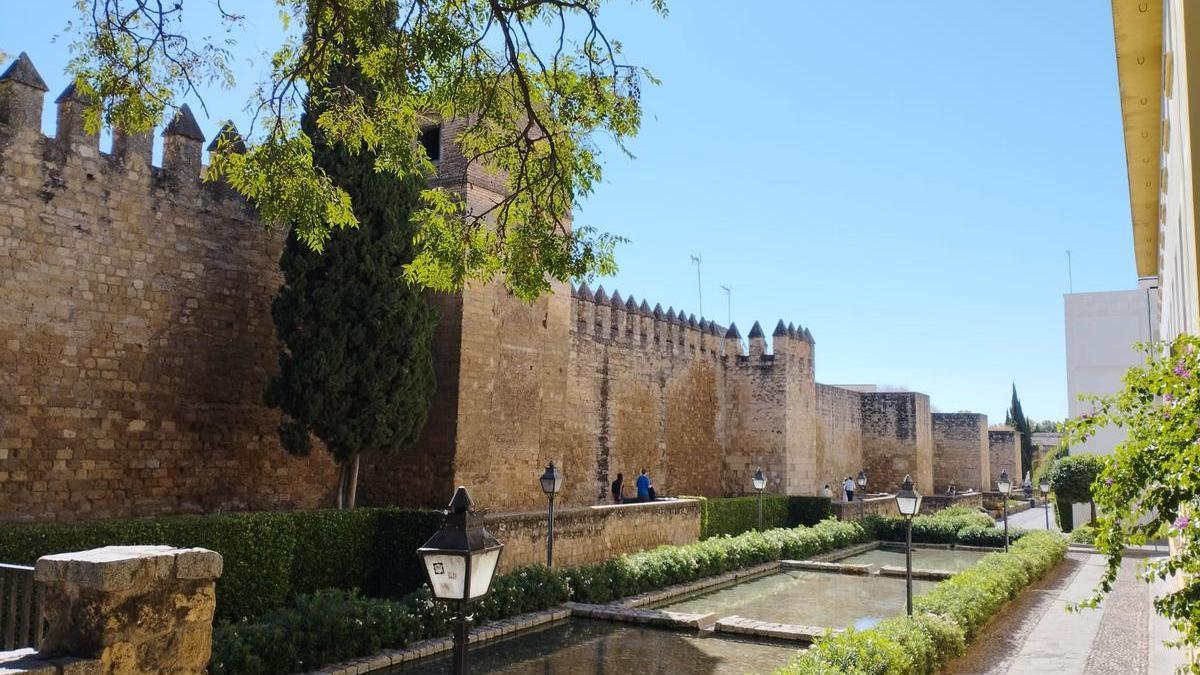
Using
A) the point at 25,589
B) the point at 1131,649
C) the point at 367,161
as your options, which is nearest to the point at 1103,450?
the point at 1131,649

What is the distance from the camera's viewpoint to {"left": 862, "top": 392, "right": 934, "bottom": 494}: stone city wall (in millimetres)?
32281

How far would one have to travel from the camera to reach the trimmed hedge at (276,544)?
27.5ft

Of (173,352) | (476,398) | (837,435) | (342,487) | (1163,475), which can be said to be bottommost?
(342,487)

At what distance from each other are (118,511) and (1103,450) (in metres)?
27.1

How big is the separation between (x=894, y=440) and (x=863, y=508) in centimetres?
1090

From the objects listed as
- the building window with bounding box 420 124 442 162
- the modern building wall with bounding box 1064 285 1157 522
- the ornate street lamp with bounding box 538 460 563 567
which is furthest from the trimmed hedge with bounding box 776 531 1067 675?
the modern building wall with bounding box 1064 285 1157 522

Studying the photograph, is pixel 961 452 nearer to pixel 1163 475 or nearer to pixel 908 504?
pixel 908 504

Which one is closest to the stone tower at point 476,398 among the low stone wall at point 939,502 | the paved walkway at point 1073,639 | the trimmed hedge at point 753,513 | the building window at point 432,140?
the building window at point 432,140

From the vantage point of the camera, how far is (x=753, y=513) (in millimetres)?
19375

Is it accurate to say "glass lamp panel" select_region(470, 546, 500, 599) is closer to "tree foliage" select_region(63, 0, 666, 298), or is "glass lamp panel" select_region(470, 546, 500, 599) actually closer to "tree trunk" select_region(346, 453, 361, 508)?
"tree foliage" select_region(63, 0, 666, 298)

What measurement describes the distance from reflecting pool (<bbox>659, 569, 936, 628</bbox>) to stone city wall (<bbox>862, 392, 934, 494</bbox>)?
58.8ft

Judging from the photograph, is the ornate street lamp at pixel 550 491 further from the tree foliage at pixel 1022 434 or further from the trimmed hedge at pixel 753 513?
the tree foliage at pixel 1022 434

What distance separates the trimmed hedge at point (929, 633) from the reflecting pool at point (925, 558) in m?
3.16

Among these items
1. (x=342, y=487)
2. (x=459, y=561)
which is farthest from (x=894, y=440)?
(x=459, y=561)
